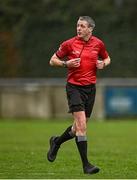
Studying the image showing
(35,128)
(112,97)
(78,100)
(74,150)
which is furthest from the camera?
(112,97)

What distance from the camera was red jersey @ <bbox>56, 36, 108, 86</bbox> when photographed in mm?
12461

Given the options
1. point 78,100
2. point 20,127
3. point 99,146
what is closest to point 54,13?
point 20,127

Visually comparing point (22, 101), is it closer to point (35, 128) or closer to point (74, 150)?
point (35, 128)

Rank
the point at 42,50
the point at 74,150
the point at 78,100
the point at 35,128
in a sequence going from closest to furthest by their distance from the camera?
the point at 78,100 → the point at 74,150 → the point at 35,128 → the point at 42,50

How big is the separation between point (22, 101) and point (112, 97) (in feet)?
11.0

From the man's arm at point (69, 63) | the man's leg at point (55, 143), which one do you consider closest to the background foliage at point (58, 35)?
the man's leg at point (55, 143)

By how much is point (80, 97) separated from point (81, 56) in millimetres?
610

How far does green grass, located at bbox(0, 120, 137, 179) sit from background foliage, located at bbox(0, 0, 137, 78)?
168 inches

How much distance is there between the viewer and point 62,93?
30953 mm

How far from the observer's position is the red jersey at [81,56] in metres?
12.5

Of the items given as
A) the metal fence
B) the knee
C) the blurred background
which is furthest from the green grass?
the blurred background

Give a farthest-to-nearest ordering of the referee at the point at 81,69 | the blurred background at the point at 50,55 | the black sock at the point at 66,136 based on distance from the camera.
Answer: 1. the blurred background at the point at 50,55
2. the black sock at the point at 66,136
3. the referee at the point at 81,69

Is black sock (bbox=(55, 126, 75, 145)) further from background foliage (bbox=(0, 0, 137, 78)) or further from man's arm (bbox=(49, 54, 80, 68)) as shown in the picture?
background foliage (bbox=(0, 0, 137, 78))

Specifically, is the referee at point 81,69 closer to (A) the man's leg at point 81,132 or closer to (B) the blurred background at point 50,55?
(A) the man's leg at point 81,132
